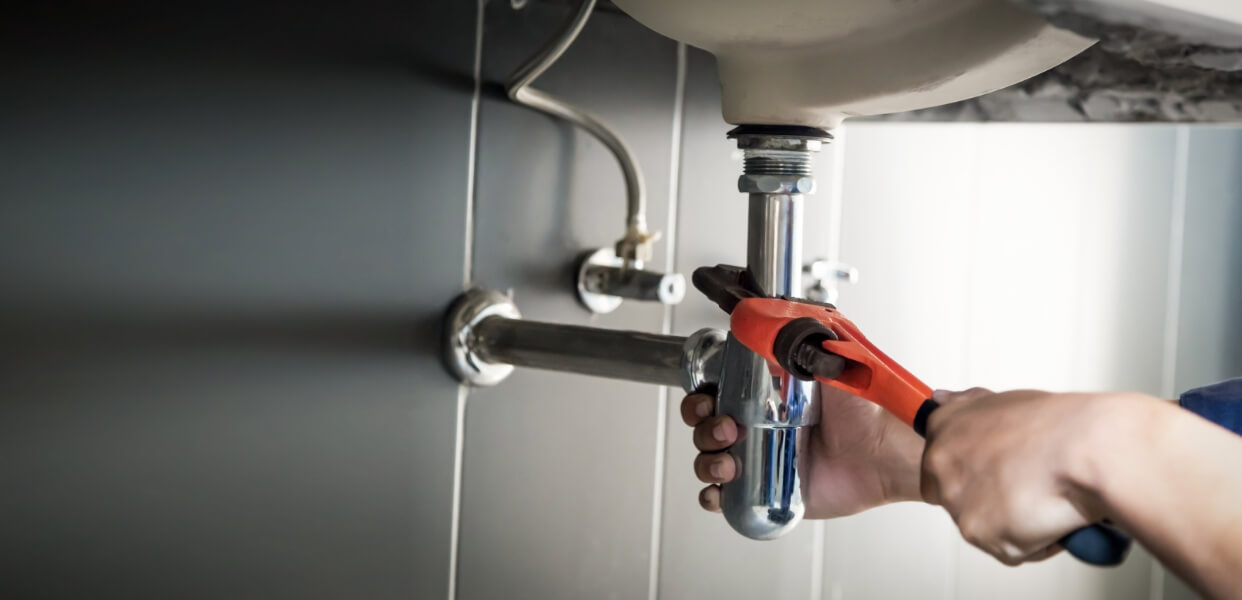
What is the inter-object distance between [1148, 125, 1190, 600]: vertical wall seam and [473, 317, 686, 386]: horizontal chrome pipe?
3.54 ft

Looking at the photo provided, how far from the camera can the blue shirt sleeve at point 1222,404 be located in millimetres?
518

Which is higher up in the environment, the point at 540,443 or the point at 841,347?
the point at 841,347

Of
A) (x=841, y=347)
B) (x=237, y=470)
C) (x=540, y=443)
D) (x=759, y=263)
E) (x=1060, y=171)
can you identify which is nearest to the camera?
(x=841, y=347)

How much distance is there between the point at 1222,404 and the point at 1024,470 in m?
0.23

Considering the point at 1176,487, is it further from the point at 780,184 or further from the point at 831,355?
the point at 780,184

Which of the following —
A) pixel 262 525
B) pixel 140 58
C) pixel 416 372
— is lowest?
pixel 262 525

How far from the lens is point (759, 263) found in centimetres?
60

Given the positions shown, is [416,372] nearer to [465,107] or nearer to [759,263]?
[465,107]

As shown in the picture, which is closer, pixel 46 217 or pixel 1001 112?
pixel 46 217

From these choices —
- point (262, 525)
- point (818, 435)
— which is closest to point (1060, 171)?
point (818, 435)

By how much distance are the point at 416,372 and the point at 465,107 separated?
0.21 meters

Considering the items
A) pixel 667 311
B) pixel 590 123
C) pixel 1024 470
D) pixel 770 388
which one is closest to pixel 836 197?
pixel 667 311

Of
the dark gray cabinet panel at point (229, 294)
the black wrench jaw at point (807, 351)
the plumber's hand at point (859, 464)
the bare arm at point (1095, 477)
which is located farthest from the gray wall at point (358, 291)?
the bare arm at point (1095, 477)

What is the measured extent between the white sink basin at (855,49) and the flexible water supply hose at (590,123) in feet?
0.72
